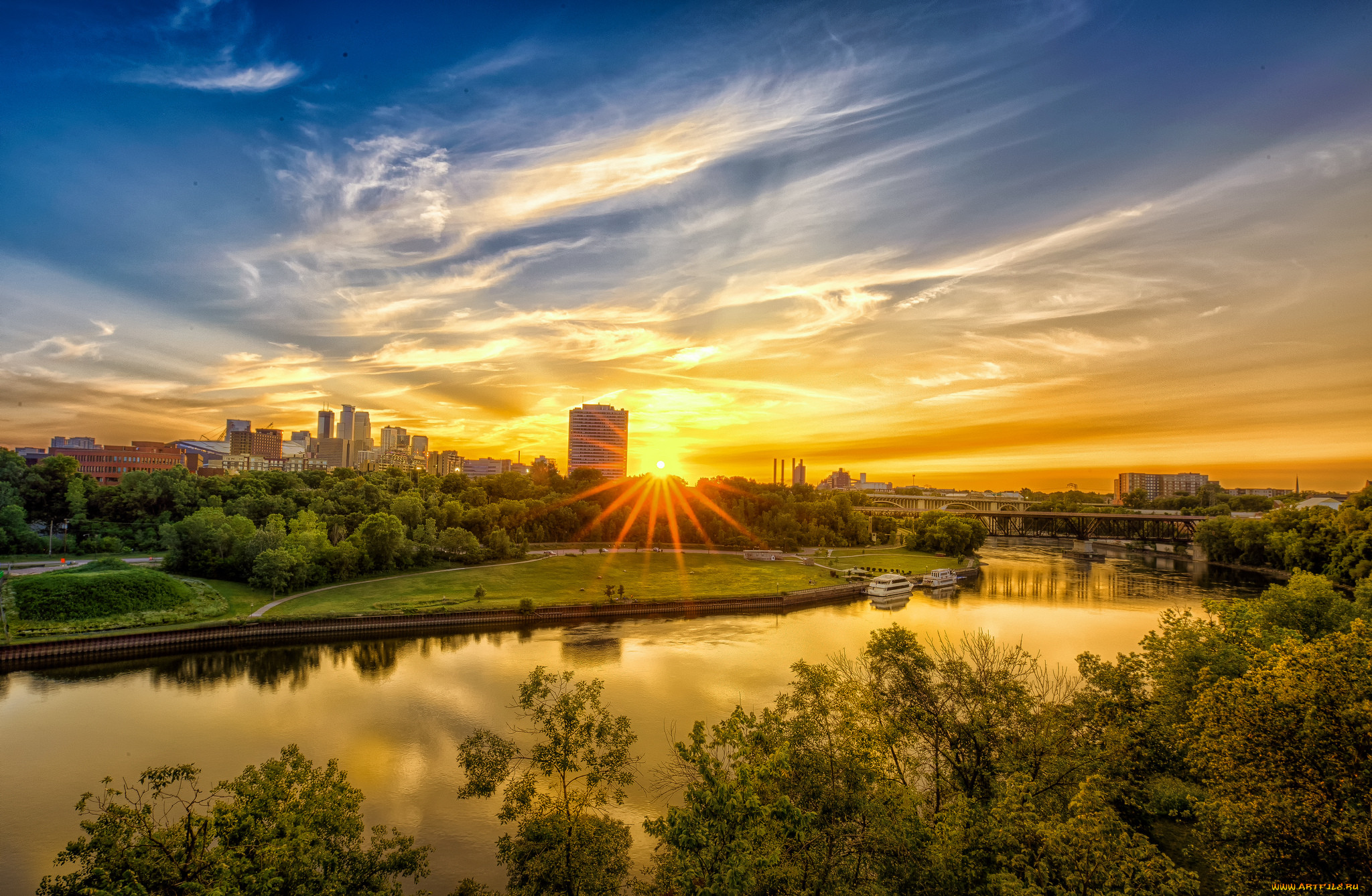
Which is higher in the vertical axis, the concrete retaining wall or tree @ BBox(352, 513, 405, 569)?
tree @ BBox(352, 513, 405, 569)

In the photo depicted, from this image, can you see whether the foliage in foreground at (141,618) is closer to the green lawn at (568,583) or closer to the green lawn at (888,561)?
the green lawn at (568,583)

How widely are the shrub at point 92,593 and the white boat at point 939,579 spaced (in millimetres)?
65525

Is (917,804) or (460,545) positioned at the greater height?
(917,804)

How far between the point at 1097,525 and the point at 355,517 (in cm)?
11997

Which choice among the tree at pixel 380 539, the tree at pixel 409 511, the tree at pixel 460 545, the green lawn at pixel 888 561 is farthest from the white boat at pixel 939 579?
the tree at pixel 409 511

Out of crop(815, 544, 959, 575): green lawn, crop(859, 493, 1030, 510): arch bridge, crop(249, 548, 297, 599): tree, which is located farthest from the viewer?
crop(859, 493, 1030, 510): arch bridge

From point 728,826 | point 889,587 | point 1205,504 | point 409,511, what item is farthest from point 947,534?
point 1205,504

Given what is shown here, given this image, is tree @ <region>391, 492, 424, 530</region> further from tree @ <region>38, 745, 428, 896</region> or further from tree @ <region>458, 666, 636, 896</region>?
tree @ <region>38, 745, 428, 896</region>

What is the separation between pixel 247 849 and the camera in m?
9.62

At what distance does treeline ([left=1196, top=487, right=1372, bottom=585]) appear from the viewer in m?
54.4

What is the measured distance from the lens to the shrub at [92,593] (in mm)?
37097

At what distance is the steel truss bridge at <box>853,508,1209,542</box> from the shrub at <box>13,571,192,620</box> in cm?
9691

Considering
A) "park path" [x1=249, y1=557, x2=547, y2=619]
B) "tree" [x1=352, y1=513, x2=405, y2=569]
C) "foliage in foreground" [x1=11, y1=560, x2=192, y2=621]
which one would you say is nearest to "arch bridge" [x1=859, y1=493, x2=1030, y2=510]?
"park path" [x1=249, y1=557, x2=547, y2=619]

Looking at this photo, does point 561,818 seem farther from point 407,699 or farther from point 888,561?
point 888,561
